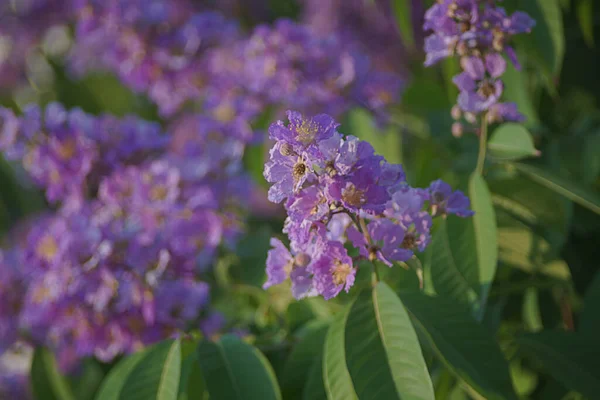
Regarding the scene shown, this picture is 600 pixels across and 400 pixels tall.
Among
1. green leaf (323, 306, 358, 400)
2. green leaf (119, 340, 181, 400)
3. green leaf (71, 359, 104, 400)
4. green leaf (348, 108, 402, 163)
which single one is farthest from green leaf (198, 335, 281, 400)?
green leaf (71, 359, 104, 400)

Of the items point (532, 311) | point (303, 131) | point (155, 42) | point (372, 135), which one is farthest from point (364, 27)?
point (303, 131)

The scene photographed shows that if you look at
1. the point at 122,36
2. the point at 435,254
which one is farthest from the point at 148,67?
the point at 435,254

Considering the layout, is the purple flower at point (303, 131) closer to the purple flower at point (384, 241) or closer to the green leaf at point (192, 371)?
the purple flower at point (384, 241)

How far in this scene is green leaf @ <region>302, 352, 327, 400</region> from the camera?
914mm

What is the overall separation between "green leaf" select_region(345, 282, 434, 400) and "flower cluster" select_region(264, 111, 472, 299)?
5 centimetres

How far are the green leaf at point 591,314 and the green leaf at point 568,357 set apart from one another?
0.07 meters

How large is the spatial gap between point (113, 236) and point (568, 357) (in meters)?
0.98

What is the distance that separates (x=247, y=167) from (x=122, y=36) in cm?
60

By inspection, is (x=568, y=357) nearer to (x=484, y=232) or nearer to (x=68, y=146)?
(x=484, y=232)

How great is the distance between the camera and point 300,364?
1.01 metres

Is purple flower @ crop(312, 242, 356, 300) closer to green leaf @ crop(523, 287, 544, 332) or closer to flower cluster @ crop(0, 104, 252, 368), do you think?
flower cluster @ crop(0, 104, 252, 368)

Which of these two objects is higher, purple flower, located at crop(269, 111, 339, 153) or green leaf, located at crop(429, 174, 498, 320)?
purple flower, located at crop(269, 111, 339, 153)

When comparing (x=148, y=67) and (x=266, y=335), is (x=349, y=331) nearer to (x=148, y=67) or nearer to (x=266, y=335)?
(x=266, y=335)

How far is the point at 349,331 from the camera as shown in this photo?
0.78 meters
